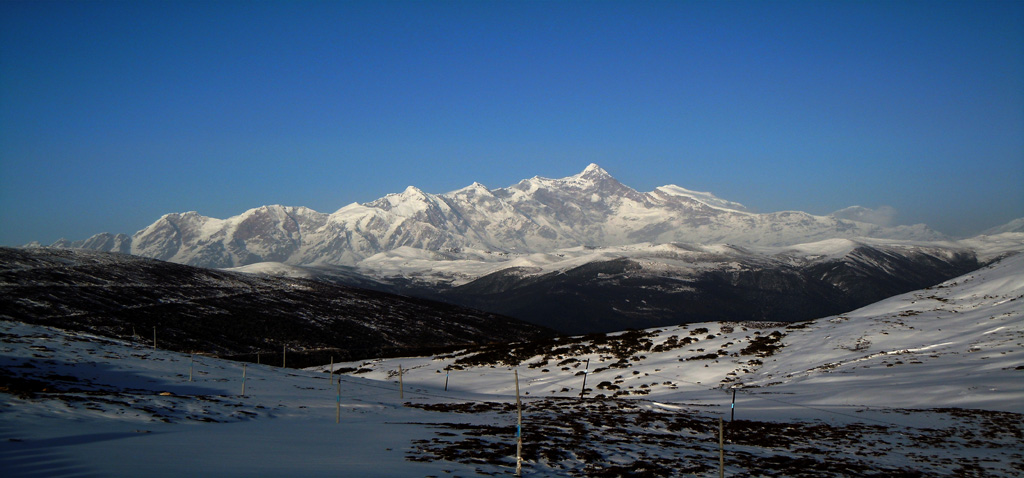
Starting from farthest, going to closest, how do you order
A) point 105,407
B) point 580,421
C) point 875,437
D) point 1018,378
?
point 1018,378, point 580,421, point 875,437, point 105,407

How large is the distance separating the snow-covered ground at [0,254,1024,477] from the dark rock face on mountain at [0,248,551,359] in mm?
52928

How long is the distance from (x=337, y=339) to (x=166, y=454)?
110 metres

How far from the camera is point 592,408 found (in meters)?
35.9

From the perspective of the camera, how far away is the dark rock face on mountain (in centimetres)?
10031

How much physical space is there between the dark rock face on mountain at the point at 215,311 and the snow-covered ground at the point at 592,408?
52.9 meters

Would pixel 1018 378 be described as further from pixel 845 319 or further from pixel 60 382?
pixel 60 382

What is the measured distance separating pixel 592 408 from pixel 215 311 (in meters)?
106

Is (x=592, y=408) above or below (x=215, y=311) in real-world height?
below

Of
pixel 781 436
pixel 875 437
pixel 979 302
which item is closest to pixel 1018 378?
pixel 875 437

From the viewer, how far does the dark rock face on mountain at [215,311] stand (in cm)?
10031

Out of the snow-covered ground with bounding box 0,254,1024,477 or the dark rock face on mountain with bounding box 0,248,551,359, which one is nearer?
the snow-covered ground with bounding box 0,254,1024,477

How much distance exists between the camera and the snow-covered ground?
18.0 metres

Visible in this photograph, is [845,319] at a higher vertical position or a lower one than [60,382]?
higher

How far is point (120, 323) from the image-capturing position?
99.4 m
